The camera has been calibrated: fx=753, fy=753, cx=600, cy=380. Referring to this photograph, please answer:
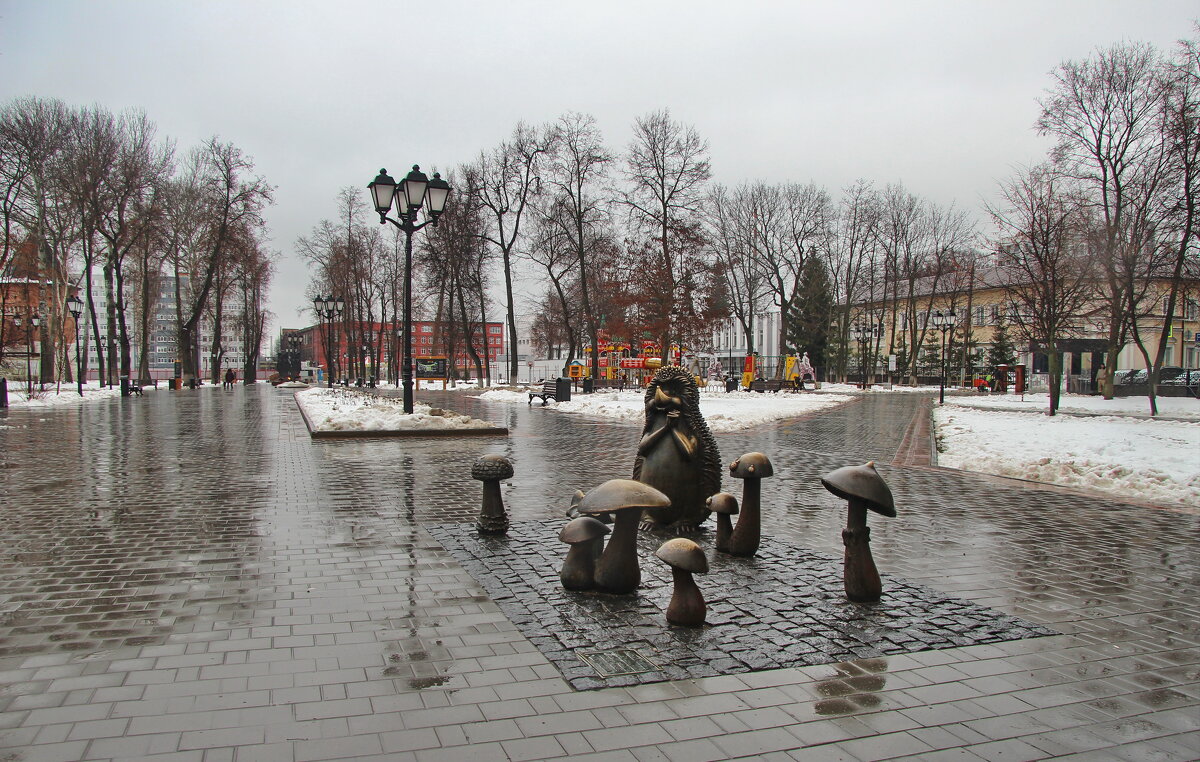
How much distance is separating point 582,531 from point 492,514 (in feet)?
6.18

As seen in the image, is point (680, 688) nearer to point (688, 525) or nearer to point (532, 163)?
point (688, 525)

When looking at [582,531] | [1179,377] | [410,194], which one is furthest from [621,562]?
[1179,377]

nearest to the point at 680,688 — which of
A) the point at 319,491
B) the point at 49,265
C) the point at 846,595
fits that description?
the point at 846,595

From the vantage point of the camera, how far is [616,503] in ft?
14.6

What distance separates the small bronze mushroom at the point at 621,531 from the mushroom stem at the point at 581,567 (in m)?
0.06

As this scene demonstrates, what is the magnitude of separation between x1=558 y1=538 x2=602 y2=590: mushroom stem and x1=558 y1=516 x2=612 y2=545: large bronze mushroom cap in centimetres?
9

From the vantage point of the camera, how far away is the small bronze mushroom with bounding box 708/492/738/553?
18.1 feet

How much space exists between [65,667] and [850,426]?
18.4 meters

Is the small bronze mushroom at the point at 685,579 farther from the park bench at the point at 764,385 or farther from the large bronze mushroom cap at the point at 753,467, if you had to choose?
the park bench at the point at 764,385

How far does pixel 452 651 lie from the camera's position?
3.68 metres

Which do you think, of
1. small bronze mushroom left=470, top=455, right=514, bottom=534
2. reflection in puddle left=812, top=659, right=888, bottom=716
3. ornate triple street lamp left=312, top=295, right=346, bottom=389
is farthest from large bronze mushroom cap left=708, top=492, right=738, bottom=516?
ornate triple street lamp left=312, top=295, right=346, bottom=389

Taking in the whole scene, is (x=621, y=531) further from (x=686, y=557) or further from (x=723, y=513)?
(x=723, y=513)

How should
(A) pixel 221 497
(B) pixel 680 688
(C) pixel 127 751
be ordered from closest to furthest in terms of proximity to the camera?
1. (C) pixel 127 751
2. (B) pixel 680 688
3. (A) pixel 221 497

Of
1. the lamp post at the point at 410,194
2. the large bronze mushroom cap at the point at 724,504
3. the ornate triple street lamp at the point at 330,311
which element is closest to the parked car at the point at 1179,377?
the lamp post at the point at 410,194
